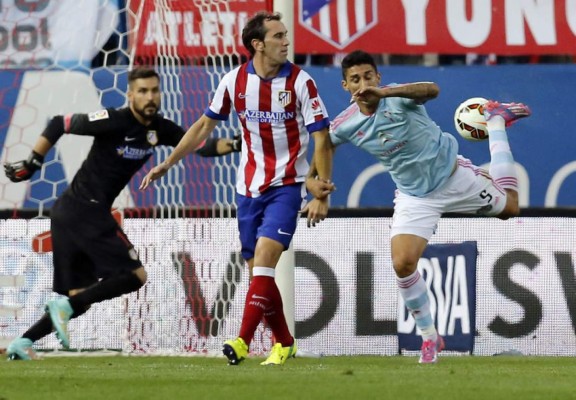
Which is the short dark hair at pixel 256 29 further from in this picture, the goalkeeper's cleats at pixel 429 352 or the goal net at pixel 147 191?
the goal net at pixel 147 191

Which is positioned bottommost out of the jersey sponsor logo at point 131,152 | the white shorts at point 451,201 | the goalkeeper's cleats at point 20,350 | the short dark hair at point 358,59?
the goalkeeper's cleats at point 20,350

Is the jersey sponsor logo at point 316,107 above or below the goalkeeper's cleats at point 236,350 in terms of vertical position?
above

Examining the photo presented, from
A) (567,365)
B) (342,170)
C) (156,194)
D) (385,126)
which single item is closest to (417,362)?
(567,365)

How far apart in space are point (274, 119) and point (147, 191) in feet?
11.9

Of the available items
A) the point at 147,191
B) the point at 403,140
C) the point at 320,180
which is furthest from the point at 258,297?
the point at 147,191

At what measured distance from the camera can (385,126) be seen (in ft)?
27.6

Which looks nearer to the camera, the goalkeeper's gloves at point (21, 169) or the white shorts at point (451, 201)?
the white shorts at point (451, 201)

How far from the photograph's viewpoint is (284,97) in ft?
26.9

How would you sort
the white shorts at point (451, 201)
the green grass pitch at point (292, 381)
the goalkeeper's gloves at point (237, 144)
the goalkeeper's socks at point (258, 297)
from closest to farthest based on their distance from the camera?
the green grass pitch at point (292, 381) → the goalkeeper's socks at point (258, 297) → the white shorts at point (451, 201) → the goalkeeper's gloves at point (237, 144)

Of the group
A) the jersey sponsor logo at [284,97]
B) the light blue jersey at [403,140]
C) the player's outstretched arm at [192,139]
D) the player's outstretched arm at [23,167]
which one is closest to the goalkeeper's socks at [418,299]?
the light blue jersey at [403,140]

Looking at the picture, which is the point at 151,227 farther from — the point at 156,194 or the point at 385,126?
the point at 385,126

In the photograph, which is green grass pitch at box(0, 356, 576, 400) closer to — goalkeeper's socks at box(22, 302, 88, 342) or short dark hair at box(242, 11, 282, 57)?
goalkeeper's socks at box(22, 302, 88, 342)

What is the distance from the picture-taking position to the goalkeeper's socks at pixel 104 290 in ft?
30.7

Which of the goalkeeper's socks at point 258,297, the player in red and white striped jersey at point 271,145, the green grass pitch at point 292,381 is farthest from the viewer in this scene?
the player in red and white striped jersey at point 271,145
